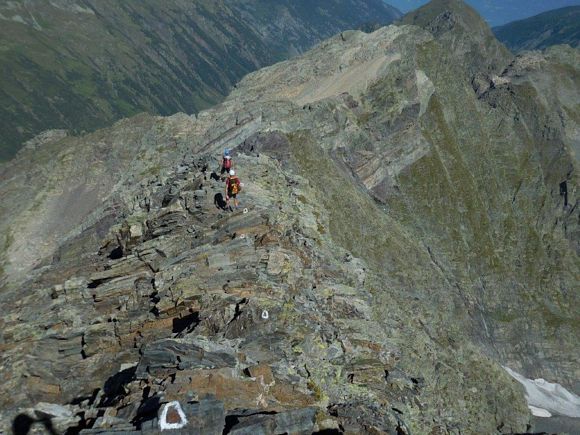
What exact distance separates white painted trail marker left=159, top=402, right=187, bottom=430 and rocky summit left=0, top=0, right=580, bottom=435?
10 cm

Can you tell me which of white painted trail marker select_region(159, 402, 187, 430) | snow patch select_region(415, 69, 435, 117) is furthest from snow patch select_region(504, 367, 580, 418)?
white painted trail marker select_region(159, 402, 187, 430)

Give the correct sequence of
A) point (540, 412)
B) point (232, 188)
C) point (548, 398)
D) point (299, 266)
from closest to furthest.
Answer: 1. point (299, 266)
2. point (232, 188)
3. point (540, 412)
4. point (548, 398)

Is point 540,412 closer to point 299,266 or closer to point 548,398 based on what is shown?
point 548,398

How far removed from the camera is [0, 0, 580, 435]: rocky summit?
3591 centimetres

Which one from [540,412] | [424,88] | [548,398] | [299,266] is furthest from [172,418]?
[424,88]

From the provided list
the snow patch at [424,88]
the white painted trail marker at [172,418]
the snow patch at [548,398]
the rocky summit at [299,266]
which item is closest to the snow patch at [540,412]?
the snow patch at [548,398]

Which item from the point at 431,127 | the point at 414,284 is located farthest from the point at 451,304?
the point at 431,127

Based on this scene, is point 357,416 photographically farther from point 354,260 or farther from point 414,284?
point 414,284

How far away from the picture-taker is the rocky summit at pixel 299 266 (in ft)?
118

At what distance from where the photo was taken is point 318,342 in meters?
43.9

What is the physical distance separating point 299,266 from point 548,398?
392 ft

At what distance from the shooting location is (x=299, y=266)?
53.9 m

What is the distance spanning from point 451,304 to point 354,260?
75.2 m

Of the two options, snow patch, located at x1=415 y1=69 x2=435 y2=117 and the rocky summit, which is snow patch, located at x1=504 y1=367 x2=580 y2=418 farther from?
snow patch, located at x1=415 y1=69 x2=435 y2=117
